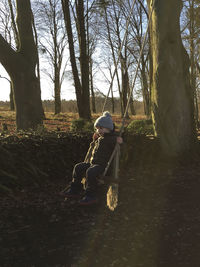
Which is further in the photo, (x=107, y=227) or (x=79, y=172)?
(x=79, y=172)

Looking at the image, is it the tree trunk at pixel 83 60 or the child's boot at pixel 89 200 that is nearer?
the child's boot at pixel 89 200

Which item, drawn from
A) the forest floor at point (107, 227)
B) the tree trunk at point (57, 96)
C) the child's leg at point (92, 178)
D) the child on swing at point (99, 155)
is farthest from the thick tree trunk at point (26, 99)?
the tree trunk at point (57, 96)

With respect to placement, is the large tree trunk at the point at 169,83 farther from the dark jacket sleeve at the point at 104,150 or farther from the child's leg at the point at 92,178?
the child's leg at the point at 92,178

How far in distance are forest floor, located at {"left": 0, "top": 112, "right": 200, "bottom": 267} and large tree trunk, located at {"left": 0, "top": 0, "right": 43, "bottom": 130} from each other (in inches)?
133

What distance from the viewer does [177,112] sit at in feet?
21.6

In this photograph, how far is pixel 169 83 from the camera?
6.54 m

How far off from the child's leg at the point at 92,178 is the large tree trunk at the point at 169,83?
2.89 m

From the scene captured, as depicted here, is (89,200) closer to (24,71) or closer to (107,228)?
(107,228)

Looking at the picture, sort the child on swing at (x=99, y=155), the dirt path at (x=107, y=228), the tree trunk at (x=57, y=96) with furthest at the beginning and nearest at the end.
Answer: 1. the tree trunk at (x=57, y=96)
2. the child on swing at (x=99, y=155)
3. the dirt path at (x=107, y=228)

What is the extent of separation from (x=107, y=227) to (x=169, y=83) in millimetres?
4028

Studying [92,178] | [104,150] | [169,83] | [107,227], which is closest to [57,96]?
[169,83]

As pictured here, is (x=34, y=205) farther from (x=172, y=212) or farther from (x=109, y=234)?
(x=172, y=212)

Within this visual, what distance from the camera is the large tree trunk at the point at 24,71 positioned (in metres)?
7.91

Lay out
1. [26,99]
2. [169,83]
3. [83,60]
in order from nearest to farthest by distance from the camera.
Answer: [169,83], [26,99], [83,60]
